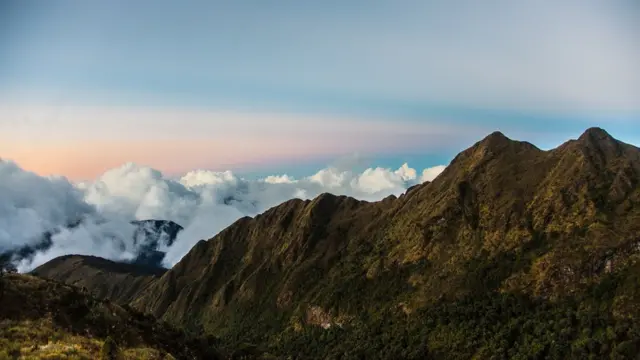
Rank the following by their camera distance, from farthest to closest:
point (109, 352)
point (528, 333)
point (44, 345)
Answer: point (528, 333)
point (44, 345)
point (109, 352)

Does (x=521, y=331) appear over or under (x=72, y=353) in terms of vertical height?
under

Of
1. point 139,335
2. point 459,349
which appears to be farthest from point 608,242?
point 139,335

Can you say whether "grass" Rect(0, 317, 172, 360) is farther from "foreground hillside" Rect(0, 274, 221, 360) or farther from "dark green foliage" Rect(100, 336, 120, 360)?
"dark green foliage" Rect(100, 336, 120, 360)

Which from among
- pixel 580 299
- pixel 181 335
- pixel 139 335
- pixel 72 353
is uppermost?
pixel 72 353

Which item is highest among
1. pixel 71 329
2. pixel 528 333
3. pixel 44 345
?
pixel 44 345

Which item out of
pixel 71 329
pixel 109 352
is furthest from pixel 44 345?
pixel 71 329

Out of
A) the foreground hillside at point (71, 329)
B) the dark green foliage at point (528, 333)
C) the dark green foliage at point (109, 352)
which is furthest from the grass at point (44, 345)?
the dark green foliage at point (528, 333)

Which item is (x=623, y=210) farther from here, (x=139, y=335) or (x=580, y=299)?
(x=139, y=335)

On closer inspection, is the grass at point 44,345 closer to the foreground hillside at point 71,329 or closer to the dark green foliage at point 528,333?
the foreground hillside at point 71,329

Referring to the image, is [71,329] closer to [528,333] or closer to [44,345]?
[44,345]
